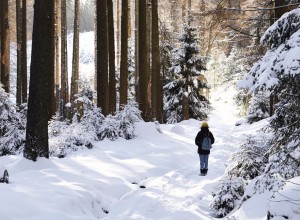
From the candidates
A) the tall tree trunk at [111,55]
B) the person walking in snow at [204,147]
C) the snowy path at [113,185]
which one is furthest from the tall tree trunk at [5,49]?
the person walking in snow at [204,147]

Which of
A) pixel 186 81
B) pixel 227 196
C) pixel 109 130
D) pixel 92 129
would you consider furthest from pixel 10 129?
pixel 186 81

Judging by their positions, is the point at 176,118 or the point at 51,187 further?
the point at 176,118

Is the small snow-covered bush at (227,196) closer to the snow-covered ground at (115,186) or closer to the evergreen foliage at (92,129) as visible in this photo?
the snow-covered ground at (115,186)

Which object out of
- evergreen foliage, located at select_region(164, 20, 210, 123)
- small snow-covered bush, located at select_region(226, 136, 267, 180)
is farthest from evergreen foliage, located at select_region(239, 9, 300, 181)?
evergreen foliage, located at select_region(164, 20, 210, 123)

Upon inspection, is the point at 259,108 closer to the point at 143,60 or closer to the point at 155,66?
the point at 155,66

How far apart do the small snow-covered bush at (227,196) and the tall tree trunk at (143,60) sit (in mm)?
11192

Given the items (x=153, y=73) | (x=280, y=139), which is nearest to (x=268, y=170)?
(x=280, y=139)

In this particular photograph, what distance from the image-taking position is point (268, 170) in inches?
224

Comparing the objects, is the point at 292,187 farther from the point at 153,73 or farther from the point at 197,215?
the point at 153,73

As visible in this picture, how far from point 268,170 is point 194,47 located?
Result: 67.6 ft

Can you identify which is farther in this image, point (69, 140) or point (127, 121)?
point (127, 121)

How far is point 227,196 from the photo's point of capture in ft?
25.4

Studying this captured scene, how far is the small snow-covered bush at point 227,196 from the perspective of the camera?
25.2ft

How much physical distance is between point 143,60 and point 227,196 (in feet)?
38.6
